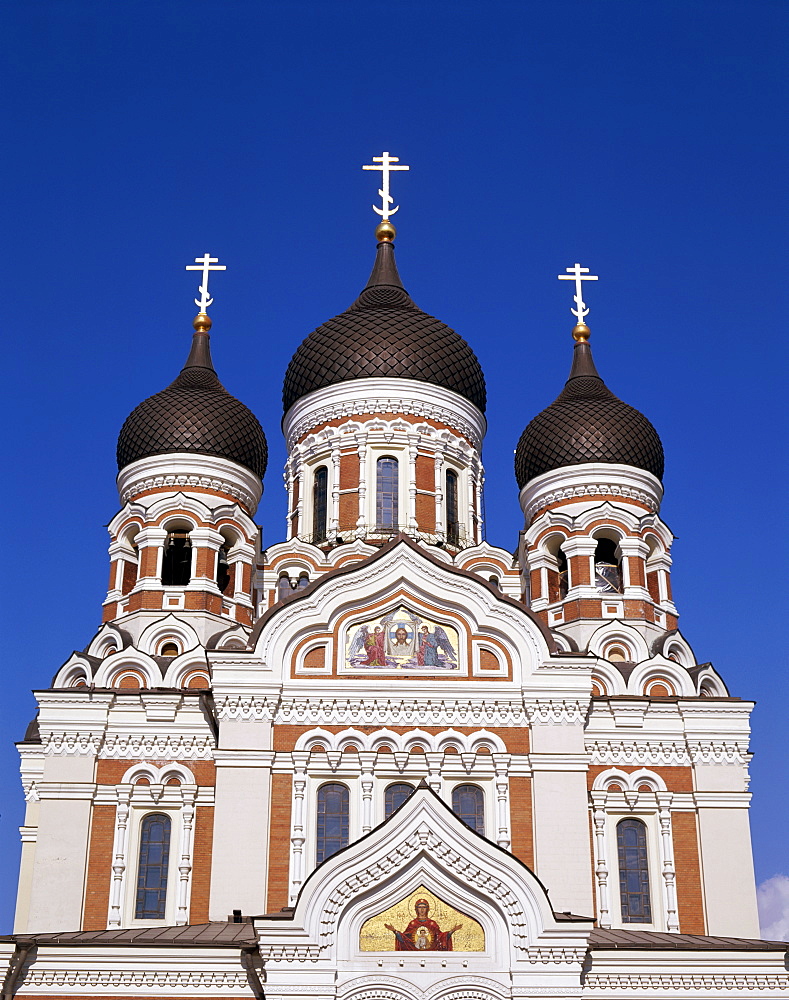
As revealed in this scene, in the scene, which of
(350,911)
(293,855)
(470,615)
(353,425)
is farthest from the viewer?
(353,425)

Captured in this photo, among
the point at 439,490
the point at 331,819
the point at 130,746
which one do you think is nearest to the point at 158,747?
the point at 130,746

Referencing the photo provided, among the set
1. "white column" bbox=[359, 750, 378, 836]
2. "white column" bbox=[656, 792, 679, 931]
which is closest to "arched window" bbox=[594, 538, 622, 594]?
"white column" bbox=[656, 792, 679, 931]

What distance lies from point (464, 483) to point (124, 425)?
587 cm

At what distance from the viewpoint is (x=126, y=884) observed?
1867cm

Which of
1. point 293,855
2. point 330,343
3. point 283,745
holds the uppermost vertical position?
point 330,343

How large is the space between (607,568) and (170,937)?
34.0 ft

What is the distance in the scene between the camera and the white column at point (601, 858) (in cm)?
1880

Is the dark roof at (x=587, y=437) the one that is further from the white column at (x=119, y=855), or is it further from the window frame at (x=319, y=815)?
the white column at (x=119, y=855)

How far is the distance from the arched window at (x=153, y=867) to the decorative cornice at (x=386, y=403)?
7722 mm

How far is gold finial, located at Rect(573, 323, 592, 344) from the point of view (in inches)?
1045

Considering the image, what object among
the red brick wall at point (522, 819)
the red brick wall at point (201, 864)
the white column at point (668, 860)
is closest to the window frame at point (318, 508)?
the red brick wall at point (201, 864)

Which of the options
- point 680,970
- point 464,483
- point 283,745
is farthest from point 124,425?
point 680,970

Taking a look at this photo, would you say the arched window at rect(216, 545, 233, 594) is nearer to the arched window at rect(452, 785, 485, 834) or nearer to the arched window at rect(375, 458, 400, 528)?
the arched window at rect(375, 458, 400, 528)

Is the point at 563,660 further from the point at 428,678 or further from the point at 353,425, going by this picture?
the point at 353,425
